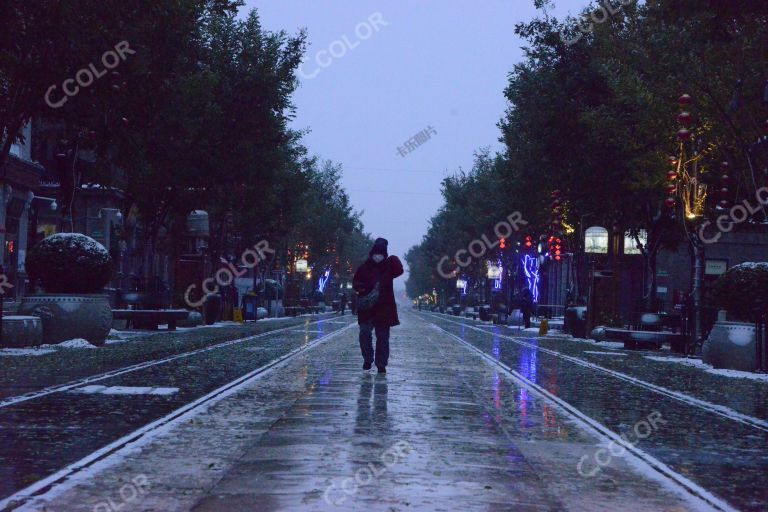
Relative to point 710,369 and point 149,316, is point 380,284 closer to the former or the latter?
point 710,369

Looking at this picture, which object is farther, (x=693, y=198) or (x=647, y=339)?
(x=647, y=339)

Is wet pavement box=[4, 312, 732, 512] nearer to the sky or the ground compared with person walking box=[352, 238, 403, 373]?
nearer to the ground

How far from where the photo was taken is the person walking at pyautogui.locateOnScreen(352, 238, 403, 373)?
1661 cm

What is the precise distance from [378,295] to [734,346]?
8.10 m

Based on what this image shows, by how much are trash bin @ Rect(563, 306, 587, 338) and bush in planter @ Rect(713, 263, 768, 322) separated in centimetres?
→ 1965

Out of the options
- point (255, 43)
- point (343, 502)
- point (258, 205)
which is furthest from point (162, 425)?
point (258, 205)

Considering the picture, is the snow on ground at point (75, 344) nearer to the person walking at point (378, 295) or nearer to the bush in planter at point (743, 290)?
the person walking at point (378, 295)

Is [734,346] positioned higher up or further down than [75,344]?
higher up

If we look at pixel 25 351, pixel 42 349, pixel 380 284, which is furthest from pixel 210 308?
pixel 380 284

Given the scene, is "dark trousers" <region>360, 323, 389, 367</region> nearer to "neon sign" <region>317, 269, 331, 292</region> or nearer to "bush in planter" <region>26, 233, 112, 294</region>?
"bush in planter" <region>26, 233, 112, 294</region>

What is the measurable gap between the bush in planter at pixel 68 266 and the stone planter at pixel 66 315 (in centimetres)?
69

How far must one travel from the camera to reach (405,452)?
8.64m

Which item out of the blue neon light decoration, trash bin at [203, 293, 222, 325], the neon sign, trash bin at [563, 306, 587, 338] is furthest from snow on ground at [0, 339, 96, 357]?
the neon sign

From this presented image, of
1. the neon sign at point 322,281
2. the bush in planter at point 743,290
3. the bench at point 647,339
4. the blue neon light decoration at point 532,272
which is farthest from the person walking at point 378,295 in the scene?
the neon sign at point 322,281
